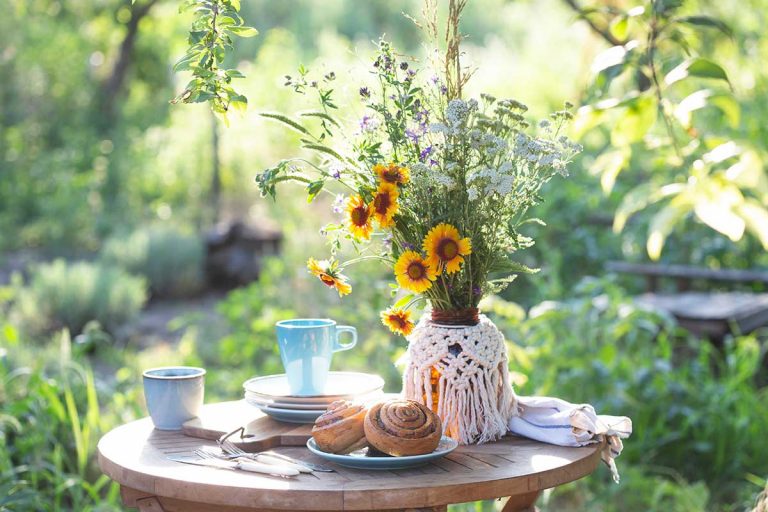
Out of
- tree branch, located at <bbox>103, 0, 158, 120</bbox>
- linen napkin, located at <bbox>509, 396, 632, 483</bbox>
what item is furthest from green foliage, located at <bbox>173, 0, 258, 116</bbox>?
tree branch, located at <bbox>103, 0, 158, 120</bbox>

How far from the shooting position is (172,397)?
1836 millimetres

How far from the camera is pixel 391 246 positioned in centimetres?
176

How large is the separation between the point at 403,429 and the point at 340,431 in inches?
4.5

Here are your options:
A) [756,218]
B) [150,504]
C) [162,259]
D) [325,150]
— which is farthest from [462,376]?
[162,259]

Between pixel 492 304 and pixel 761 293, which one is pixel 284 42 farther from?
pixel 492 304

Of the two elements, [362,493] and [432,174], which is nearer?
[362,493]

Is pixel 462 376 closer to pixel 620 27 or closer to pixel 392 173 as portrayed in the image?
pixel 392 173

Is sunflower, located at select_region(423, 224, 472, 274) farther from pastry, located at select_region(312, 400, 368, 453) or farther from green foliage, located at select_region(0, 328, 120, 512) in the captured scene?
green foliage, located at select_region(0, 328, 120, 512)

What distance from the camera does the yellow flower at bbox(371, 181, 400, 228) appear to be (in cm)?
162

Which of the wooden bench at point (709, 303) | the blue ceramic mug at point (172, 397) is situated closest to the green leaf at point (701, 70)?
the blue ceramic mug at point (172, 397)

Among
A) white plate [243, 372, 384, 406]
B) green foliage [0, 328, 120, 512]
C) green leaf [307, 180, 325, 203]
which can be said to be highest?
green leaf [307, 180, 325, 203]

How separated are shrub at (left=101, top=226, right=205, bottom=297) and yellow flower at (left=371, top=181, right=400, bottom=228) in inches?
239

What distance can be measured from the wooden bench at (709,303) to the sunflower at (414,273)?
9.29ft

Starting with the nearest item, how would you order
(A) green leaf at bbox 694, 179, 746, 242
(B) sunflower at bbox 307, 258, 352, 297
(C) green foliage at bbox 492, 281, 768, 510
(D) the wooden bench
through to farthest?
(A) green leaf at bbox 694, 179, 746, 242
(B) sunflower at bbox 307, 258, 352, 297
(C) green foliage at bbox 492, 281, 768, 510
(D) the wooden bench
